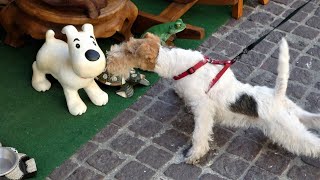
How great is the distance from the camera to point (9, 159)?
3.24m

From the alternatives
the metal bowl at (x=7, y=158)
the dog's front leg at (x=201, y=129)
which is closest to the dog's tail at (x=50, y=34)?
the metal bowl at (x=7, y=158)

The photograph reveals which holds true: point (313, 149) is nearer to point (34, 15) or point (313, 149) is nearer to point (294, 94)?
point (294, 94)

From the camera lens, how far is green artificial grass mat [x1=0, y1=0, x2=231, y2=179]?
350 cm

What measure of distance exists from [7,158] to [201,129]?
1.33 m

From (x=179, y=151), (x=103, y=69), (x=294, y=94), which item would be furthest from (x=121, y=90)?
(x=294, y=94)

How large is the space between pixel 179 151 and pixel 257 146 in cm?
58

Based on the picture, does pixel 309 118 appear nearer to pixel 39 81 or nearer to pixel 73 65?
pixel 73 65

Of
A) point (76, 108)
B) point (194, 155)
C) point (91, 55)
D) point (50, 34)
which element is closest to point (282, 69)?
point (194, 155)

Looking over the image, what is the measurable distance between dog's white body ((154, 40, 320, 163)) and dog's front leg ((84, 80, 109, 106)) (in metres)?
0.65

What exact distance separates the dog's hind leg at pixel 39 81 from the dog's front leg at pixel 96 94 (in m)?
0.36

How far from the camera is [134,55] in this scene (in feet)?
10.9

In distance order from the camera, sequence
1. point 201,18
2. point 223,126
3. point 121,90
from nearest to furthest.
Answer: point 223,126 < point 121,90 < point 201,18

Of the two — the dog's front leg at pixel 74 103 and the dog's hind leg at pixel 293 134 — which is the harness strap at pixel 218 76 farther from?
the dog's front leg at pixel 74 103

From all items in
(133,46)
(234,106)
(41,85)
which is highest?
(133,46)
